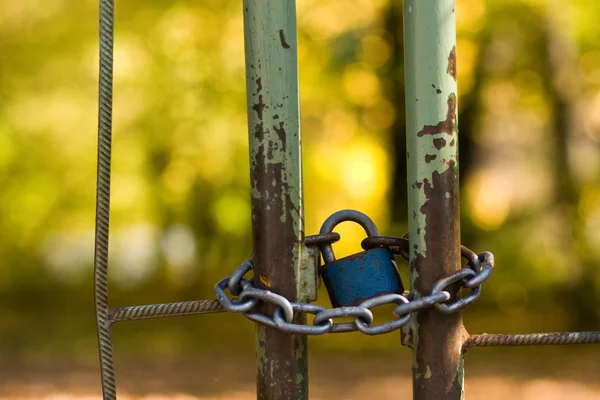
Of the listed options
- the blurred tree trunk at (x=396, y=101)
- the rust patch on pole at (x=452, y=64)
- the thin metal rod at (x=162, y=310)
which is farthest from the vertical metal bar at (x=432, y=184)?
the blurred tree trunk at (x=396, y=101)

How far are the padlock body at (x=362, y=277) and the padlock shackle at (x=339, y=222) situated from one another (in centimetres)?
2

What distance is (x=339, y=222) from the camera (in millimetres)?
1318

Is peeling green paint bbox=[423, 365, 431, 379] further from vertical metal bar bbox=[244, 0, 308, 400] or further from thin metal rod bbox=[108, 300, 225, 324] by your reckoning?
thin metal rod bbox=[108, 300, 225, 324]

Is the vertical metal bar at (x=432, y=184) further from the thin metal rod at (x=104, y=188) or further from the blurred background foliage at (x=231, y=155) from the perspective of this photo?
the blurred background foliage at (x=231, y=155)

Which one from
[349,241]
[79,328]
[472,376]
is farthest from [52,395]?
[349,241]

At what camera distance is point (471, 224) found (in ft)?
28.2

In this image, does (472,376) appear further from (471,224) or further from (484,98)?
(484,98)

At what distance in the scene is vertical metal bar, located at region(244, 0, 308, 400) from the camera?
46.1 inches

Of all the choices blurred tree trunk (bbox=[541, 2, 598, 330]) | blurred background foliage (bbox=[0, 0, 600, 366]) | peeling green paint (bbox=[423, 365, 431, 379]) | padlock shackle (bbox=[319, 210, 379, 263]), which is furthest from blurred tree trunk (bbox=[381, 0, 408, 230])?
peeling green paint (bbox=[423, 365, 431, 379])

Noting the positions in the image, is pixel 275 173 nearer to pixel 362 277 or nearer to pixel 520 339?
pixel 362 277

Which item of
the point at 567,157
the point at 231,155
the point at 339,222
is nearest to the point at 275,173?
the point at 339,222

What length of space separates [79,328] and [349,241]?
3.63 metres

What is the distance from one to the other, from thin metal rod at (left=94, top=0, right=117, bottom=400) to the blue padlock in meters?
0.37

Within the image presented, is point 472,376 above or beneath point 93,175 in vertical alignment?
beneath
